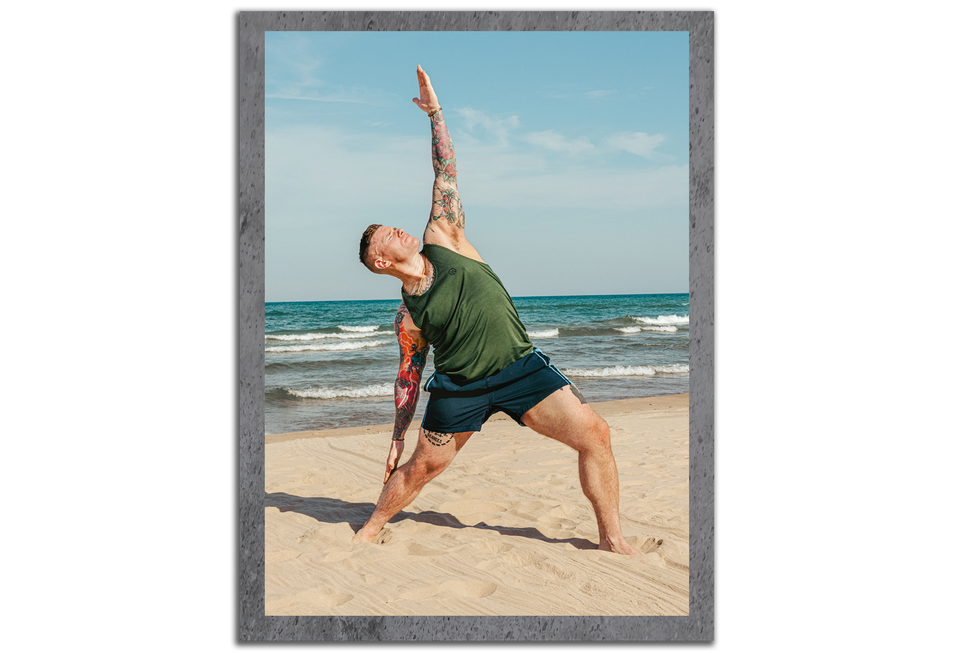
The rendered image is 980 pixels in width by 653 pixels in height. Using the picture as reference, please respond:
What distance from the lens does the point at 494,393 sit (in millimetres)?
3170

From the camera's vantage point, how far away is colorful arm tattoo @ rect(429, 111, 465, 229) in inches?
124

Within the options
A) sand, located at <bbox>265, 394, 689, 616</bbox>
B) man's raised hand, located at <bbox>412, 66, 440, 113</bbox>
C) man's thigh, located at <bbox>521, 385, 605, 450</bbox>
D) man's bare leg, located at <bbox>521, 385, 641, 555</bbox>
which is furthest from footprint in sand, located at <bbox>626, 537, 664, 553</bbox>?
man's raised hand, located at <bbox>412, 66, 440, 113</bbox>

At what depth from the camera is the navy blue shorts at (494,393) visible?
10.3 feet

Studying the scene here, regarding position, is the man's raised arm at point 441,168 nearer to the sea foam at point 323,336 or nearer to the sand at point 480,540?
the sand at point 480,540

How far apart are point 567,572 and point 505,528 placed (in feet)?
2.50

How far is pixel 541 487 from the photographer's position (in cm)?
448

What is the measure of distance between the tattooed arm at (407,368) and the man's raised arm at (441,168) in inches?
18.8

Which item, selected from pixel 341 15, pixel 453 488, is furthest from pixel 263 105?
pixel 453 488

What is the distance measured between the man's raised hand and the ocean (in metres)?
5.20

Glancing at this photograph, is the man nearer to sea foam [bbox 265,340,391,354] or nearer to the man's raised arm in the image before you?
the man's raised arm

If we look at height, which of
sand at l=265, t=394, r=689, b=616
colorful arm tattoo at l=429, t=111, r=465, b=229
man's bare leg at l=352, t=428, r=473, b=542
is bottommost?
sand at l=265, t=394, r=689, b=616

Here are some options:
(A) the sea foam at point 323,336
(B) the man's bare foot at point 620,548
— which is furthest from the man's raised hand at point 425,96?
(A) the sea foam at point 323,336

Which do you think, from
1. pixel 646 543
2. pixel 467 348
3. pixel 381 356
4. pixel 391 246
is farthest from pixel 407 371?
pixel 381 356

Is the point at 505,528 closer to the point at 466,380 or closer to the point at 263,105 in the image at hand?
the point at 466,380
